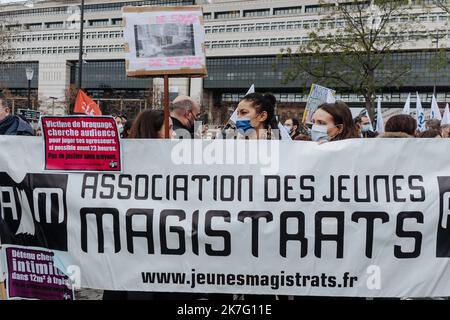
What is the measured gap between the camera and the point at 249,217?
340 centimetres

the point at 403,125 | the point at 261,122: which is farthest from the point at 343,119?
the point at 403,125

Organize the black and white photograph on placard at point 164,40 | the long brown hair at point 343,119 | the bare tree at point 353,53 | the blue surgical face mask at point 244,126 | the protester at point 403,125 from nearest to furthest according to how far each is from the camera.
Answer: the black and white photograph on placard at point 164,40 < the long brown hair at point 343,119 < the blue surgical face mask at point 244,126 < the protester at point 403,125 < the bare tree at point 353,53

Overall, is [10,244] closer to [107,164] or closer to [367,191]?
[107,164]

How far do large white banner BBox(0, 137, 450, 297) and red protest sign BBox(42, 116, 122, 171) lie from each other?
77mm

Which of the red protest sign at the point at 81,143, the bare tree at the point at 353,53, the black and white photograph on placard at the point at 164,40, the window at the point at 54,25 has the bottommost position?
the red protest sign at the point at 81,143

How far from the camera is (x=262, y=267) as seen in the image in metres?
3.37

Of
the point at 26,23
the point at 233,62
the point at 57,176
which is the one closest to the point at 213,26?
the point at 233,62

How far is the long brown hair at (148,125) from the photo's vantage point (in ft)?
13.1

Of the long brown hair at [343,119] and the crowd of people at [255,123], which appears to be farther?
the long brown hair at [343,119]

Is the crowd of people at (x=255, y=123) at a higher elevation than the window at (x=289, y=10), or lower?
lower

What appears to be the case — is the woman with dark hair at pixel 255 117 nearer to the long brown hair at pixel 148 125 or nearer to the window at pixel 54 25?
the long brown hair at pixel 148 125

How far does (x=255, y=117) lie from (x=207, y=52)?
73.1 meters

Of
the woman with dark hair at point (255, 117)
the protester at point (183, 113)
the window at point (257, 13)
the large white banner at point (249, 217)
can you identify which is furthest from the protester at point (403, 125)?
the window at point (257, 13)

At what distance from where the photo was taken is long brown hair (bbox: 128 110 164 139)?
4008 millimetres
